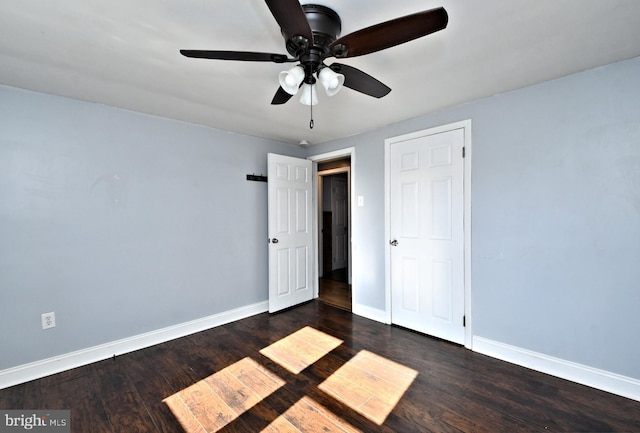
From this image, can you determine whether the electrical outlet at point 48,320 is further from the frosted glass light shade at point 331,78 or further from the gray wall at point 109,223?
the frosted glass light shade at point 331,78

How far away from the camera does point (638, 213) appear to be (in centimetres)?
190

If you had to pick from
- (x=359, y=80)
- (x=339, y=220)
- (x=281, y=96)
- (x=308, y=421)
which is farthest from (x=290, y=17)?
(x=339, y=220)

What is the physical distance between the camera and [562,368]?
216 centimetres

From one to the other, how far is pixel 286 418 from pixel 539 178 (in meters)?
2.64

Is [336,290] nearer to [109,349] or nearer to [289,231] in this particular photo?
[289,231]

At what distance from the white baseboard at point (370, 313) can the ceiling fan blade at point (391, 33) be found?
283 centimetres

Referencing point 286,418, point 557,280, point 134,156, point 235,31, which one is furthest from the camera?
point 134,156

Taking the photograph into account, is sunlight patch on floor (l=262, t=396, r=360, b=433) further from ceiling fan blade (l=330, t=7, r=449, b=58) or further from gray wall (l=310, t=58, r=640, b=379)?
ceiling fan blade (l=330, t=7, r=449, b=58)

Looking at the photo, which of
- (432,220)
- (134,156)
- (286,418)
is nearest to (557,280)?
(432,220)

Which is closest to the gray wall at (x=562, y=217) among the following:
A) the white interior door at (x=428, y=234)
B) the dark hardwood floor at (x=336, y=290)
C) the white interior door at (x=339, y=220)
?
the white interior door at (x=428, y=234)

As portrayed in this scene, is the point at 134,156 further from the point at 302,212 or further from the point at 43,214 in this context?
the point at 302,212

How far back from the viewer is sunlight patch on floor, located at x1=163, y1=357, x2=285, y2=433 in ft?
5.79

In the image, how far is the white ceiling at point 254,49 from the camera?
1.38m

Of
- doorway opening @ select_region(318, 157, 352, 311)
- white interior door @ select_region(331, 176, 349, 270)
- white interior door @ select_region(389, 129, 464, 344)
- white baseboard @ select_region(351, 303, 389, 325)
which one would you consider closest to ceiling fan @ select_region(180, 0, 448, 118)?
white interior door @ select_region(389, 129, 464, 344)
